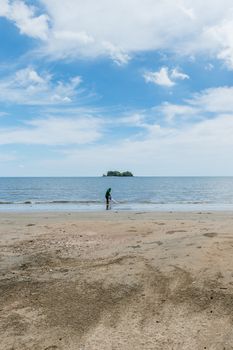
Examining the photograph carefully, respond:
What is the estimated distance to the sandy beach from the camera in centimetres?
552

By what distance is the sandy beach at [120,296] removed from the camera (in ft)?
18.1

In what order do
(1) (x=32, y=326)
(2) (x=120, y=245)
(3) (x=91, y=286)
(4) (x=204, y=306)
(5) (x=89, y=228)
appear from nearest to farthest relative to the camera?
(1) (x=32, y=326) < (4) (x=204, y=306) < (3) (x=91, y=286) < (2) (x=120, y=245) < (5) (x=89, y=228)

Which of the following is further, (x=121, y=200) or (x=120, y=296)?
(x=121, y=200)

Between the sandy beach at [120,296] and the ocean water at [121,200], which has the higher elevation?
the sandy beach at [120,296]

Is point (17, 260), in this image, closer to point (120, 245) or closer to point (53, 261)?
point (53, 261)

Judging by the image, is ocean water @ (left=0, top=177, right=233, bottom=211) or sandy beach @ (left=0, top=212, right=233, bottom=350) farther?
ocean water @ (left=0, top=177, right=233, bottom=211)

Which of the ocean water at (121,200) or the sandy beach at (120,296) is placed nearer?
the sandy beach at (120,296)

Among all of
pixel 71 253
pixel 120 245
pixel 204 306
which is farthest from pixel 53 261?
pixel 204 306

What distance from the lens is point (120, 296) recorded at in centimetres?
700

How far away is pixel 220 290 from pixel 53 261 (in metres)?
4.59

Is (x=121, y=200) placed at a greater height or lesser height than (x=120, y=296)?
lesser

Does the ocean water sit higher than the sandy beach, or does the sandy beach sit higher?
the sandy beach

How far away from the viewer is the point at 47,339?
556cm

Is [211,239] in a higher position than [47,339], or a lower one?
higher
